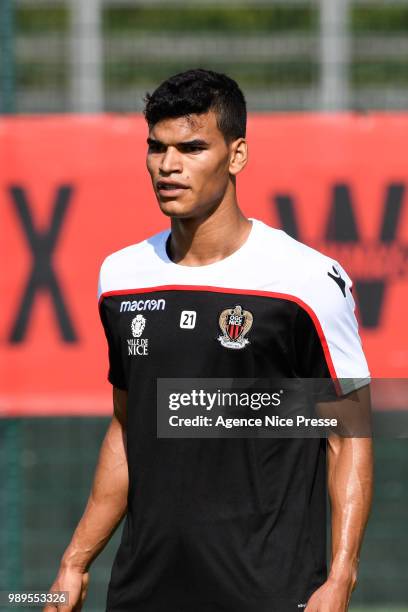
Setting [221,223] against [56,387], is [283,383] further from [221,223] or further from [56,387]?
[56,387]

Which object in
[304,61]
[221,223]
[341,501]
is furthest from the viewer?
[304,61]

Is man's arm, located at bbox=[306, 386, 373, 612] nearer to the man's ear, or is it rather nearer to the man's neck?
the man's neck

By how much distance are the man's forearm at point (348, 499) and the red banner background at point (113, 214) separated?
2.06 m

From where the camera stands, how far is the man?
9.88 feet

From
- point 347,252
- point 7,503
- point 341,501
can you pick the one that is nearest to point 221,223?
point 341,501

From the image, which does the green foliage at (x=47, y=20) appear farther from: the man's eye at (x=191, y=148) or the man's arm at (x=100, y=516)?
the man's arm at (x=100, y=516)

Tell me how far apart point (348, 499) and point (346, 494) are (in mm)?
13

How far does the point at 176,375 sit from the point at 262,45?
2.87 m

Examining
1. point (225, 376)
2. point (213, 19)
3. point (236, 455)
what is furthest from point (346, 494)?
point (213, 19)

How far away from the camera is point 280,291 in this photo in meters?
3.06

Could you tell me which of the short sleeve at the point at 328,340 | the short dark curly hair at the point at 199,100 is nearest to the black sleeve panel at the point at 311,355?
the short sleeve at the point at 328,340

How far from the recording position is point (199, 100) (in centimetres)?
313

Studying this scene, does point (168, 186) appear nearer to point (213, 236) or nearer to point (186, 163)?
point (186, 163)

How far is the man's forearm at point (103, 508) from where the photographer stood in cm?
332
